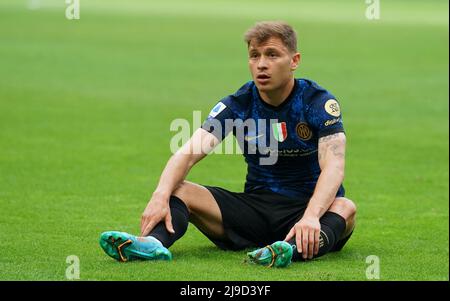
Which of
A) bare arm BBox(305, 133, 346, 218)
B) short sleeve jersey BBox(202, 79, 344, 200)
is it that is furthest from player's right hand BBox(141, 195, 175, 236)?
bare arm BBox(305, 133, 346, 218)

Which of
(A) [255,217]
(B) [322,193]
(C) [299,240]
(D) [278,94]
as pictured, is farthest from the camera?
(A) [255,217]

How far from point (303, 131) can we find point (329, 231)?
0.79 meters

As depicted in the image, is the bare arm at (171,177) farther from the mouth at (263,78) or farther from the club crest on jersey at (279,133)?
the mouth at (263,78)

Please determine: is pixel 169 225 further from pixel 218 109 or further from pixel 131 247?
pixel 218 109

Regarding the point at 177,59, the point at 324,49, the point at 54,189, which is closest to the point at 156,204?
the point at 54,189

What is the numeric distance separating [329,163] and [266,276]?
116 centimetres

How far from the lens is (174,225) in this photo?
7.66 metres

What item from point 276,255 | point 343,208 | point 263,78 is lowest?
point 276,255

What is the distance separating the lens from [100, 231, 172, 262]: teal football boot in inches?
281

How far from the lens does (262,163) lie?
8.29 metres

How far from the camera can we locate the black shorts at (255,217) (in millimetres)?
8141

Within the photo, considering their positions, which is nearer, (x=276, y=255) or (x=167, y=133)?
(x=276, y=255)

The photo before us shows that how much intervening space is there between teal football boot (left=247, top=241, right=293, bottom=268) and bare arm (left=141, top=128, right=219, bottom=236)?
67 centimetres

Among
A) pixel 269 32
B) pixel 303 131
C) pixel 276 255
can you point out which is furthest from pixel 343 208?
pixel 269 32
